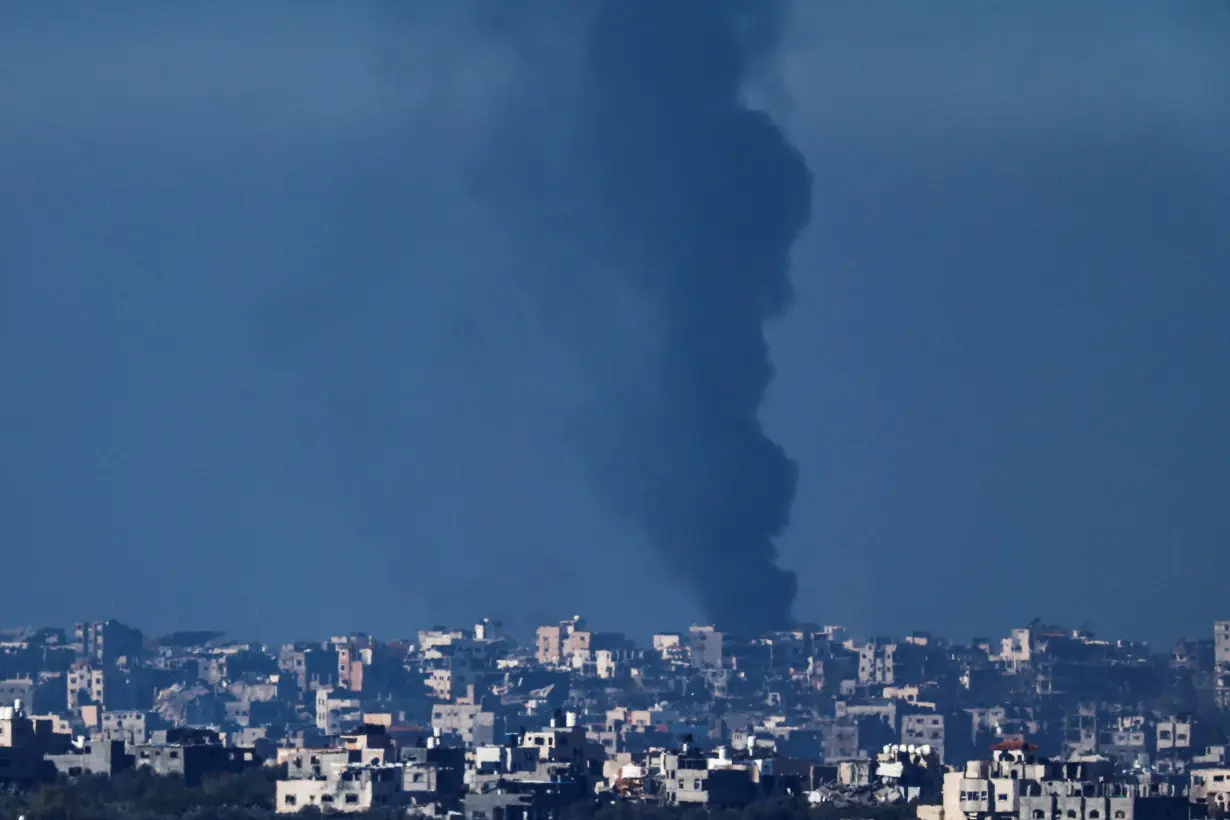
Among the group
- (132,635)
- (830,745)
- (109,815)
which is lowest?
(109,815)

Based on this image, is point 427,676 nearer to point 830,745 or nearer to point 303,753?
point 830,745

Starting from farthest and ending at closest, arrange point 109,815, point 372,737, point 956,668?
point 956,668, point 372,737, point 109,815

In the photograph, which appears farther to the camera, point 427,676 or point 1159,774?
point 427,676

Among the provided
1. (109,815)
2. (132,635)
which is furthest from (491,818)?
(132,635)

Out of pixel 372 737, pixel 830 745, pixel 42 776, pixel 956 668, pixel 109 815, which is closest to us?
pixel 109 815

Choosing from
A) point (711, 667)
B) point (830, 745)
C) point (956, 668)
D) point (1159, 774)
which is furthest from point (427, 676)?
point (1159, 774)

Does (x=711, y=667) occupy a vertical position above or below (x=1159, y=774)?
above
